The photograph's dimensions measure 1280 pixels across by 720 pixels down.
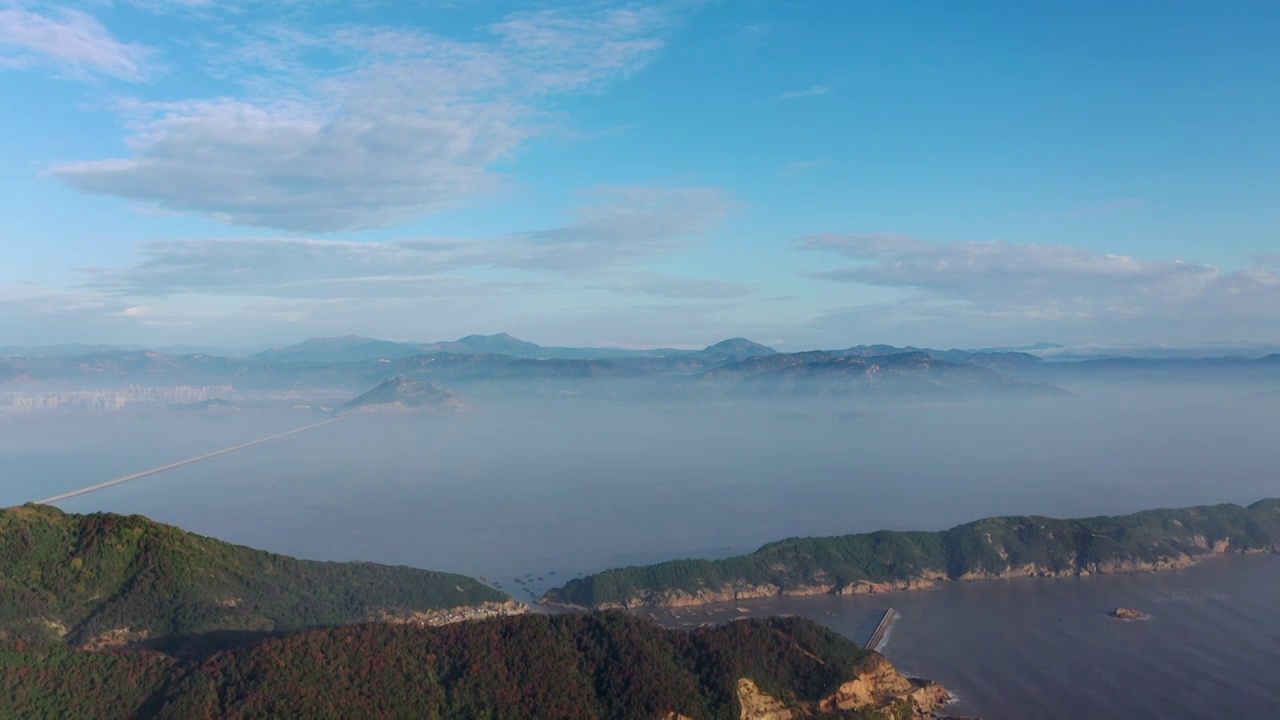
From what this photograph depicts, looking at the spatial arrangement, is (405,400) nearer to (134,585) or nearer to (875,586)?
(875,586)

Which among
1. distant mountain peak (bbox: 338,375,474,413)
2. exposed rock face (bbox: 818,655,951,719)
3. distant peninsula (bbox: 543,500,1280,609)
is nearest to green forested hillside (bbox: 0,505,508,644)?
distant peninsula (bbox: 543,500,1280,609)

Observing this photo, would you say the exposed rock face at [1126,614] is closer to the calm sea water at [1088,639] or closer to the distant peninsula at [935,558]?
the calm sea water at [1088,639]

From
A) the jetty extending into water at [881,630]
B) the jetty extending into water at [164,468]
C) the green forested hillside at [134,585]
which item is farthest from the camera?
the jetty extending into water at [164,468]

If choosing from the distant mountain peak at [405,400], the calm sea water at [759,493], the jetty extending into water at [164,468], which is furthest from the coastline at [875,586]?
the distant mountain peak at [405,400]

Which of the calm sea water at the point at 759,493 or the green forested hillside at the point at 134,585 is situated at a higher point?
the green forested hillside at the point at 134,585

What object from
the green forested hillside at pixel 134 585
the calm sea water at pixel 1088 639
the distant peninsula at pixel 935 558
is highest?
the green forested hillside at pixel 134 585

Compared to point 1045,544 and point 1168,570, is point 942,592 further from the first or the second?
point 1168,570

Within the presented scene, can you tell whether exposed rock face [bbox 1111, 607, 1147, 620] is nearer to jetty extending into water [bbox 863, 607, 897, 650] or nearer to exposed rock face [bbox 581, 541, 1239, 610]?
exposed rock face [bbox 581, 541, 1239, 610]
